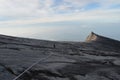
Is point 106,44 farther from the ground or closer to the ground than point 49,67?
farther from the ground

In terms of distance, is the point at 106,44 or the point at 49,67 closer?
the point at 49,67

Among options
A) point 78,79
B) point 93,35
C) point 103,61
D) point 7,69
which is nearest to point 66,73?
point 78,79

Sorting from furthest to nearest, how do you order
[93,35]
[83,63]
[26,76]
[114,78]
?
[93,35] → [83,63] → [114,78] → [26,76]

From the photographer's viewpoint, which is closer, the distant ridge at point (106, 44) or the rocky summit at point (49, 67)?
the rocky summit at point (49, 67)

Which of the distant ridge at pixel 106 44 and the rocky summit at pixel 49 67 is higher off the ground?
the distant ridge at pixel 106 44

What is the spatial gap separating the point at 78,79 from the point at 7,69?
9.14 feet

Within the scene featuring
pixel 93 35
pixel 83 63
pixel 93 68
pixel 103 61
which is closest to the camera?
pixel 93 68

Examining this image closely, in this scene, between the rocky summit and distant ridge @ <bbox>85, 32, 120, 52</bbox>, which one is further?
distant ridge @ <bbox>85, 32, 120, 52</bbox>

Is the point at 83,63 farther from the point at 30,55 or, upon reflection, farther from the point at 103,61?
the point at 30,55

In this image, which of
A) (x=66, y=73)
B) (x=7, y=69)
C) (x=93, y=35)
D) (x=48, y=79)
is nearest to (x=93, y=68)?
(x=66, y=73)

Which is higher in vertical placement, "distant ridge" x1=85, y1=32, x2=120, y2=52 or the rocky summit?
"distant ridge" x1=85, y1=32, x2=120, y2=52

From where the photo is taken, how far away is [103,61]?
13.9 m

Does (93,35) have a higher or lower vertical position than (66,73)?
higher

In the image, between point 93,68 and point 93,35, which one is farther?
point 93,35
